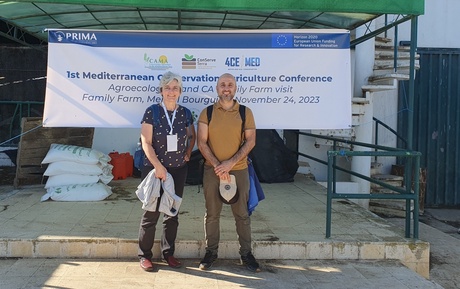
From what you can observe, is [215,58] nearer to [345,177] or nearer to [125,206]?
[125,206]

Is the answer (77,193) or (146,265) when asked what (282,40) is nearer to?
(146,265)

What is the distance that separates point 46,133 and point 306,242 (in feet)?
14.9

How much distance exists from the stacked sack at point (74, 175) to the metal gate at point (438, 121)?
627 cm

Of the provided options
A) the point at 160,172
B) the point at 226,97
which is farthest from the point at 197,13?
the point at 160,172

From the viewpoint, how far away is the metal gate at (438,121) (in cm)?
968

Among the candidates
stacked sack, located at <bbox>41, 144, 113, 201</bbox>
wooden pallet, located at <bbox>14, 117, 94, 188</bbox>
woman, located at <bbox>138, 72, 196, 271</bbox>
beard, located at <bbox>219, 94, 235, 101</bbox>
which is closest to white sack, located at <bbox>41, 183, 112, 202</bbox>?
stacked sack, located at <bbox>41, 144, 113, 201</bbox>

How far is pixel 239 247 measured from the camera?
15.1 ft

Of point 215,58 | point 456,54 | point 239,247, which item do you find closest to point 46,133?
point 215,58

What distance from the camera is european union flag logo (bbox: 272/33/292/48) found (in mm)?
4953

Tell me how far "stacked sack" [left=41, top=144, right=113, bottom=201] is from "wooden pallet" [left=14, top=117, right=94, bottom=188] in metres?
0.41

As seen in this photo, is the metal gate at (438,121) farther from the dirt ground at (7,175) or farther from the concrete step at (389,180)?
the dirt ground at (7,175)

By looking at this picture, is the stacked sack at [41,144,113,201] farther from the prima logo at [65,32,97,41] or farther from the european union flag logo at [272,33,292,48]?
the european union flag logo at [272,33,292,48]

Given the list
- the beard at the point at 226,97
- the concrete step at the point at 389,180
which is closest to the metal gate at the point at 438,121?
the concrete step at the point at 389,180

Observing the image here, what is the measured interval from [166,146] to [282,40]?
1825mm
